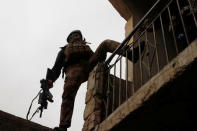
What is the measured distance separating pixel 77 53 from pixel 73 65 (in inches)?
8.8

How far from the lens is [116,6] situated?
8250mm

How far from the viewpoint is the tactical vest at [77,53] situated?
19.1 feet

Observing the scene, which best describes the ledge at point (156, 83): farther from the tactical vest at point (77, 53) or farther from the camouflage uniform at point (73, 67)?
the tactical vest at point (77, 53)

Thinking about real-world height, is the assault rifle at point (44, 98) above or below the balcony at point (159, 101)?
above

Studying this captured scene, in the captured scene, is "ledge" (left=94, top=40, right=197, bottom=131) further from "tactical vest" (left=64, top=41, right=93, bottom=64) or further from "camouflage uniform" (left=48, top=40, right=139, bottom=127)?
"tactical vest" (left=64, top=41, right=93, bottom=64)

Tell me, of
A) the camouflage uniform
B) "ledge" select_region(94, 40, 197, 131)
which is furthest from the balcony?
the camouflage uniform

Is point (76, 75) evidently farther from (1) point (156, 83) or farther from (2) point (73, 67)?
(1) point (156, 83)

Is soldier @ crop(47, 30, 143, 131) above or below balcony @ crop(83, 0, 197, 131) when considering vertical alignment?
above

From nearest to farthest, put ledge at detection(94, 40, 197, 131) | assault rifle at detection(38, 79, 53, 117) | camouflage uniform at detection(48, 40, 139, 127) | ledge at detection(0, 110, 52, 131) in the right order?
ledge at detection(94, 40, 197, 131) → ledge at detection(0, 110, 52, 131) → camouflage uniform at detection(48, 40, 139, 127) → assault rifle at detection(38, 79, 53, 117)

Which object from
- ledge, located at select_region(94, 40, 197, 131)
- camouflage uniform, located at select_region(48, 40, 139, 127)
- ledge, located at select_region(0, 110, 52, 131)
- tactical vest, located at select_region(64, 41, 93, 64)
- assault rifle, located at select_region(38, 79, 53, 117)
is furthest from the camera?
tactical vest, located at select_region(64, 41, 93, 64)

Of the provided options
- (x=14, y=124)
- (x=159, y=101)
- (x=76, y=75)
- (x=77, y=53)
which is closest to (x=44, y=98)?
(x=76, y=75)

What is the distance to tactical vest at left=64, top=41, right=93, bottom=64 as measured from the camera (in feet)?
19.1

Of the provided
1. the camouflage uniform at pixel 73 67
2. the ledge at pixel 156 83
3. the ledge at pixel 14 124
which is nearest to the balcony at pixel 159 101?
the ledge at pixel 156 83

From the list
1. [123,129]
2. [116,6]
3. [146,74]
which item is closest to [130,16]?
[116,6]
